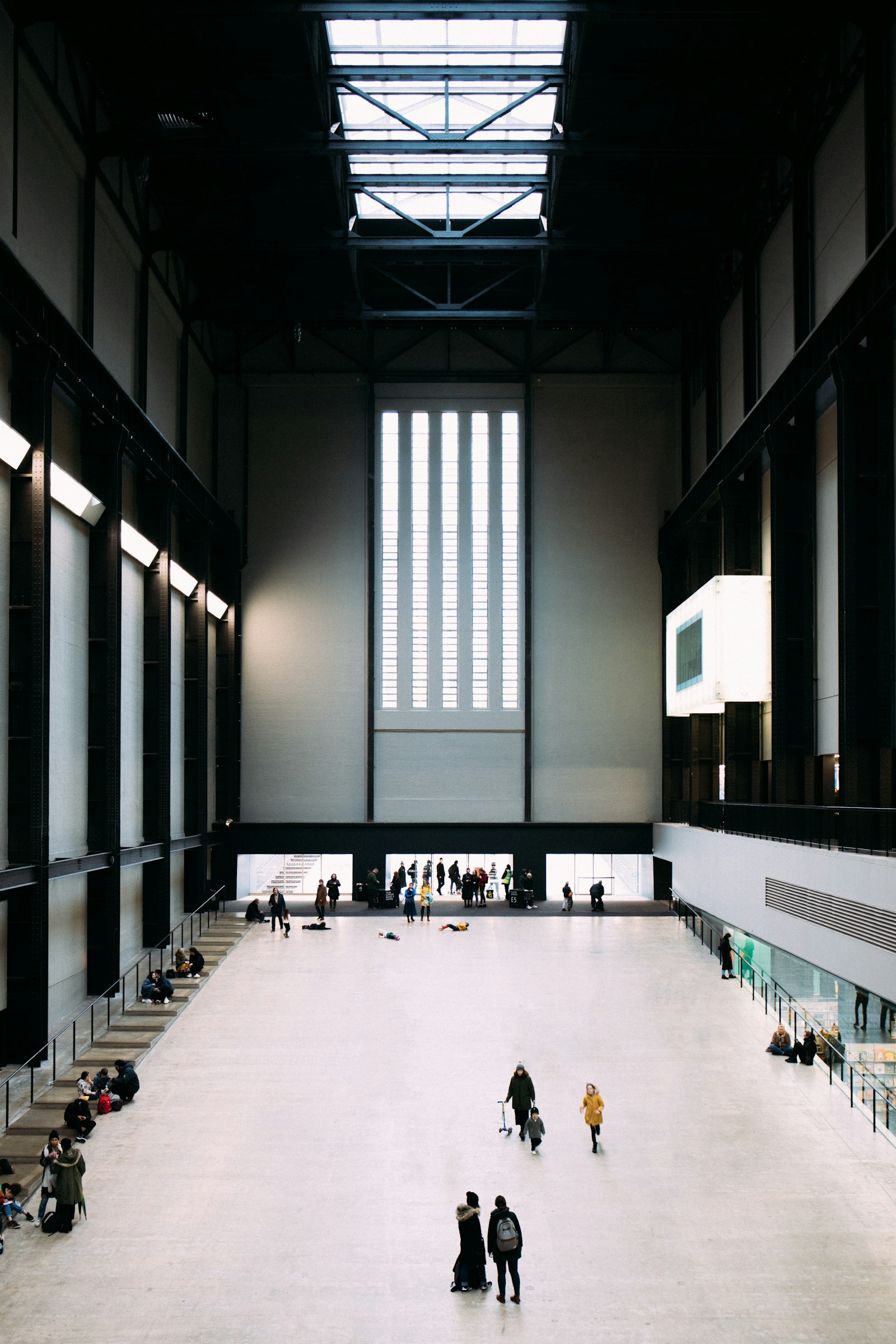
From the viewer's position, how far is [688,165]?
107 feet

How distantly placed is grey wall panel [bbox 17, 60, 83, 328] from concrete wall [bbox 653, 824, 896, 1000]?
20.4 meters

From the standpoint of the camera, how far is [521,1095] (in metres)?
18.1

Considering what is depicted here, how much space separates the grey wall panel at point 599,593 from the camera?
43.6 meters

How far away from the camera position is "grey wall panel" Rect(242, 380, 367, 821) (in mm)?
43688

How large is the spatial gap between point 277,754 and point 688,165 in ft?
85.5

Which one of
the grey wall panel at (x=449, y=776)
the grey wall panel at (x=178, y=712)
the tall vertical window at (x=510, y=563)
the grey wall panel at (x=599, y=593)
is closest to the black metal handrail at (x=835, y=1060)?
the grey wall panel at (x=599, y=593)

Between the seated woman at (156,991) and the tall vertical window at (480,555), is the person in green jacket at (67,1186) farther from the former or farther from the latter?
the tall vertical window at (480,555)

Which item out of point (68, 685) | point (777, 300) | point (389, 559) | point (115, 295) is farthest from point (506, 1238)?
point (389, 559)

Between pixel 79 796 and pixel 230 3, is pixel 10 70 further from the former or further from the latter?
pixel 79 796

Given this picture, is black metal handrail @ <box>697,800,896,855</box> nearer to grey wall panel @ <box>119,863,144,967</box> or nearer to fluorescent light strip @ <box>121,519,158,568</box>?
grey wall panel @ <box>119,863,144,967</box>

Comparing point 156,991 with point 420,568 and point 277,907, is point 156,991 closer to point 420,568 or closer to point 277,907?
point 277,907

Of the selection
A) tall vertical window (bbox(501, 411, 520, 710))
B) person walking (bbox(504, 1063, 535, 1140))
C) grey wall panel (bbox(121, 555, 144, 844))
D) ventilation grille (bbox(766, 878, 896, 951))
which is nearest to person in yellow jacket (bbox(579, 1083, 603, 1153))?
person walking (bbox(504, 1063, 535, 1140))

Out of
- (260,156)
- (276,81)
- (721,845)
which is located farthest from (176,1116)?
(276,81)

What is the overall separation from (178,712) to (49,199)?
1736 cm
